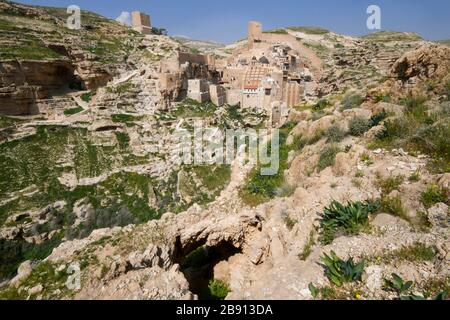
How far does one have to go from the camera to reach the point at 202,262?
30.2 ft

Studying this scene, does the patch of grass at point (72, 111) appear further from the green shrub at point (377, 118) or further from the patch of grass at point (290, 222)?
the green shrub at point (377, 118)

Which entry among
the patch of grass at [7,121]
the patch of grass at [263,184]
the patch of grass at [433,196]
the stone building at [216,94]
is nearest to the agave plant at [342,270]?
the patch of grass at [433,196]

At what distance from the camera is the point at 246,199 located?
8281 mm

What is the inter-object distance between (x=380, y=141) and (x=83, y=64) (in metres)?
28.6

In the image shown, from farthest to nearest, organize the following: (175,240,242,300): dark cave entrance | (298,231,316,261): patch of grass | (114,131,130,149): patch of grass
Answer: (114,131,130,149): patch of grass
(175,240,242,300): dark cave entrance
(298,231,316,261): patch of grass

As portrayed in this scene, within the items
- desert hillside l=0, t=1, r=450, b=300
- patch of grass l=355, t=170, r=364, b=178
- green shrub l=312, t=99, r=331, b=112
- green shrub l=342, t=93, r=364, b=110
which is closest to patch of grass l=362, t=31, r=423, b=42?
desert hillside l=0, t=1, r=450, b=300

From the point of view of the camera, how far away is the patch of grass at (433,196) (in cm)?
432

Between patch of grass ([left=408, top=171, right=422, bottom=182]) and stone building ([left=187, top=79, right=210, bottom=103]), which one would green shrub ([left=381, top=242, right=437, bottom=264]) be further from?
stone building ([left=187, top=79, right=210, bottom=103])

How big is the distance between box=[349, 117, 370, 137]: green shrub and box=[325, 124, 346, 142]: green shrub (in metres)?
0.28

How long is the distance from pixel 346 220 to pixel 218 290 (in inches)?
193

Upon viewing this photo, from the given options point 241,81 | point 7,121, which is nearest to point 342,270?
point 7,121

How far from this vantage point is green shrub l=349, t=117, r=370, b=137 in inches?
304
